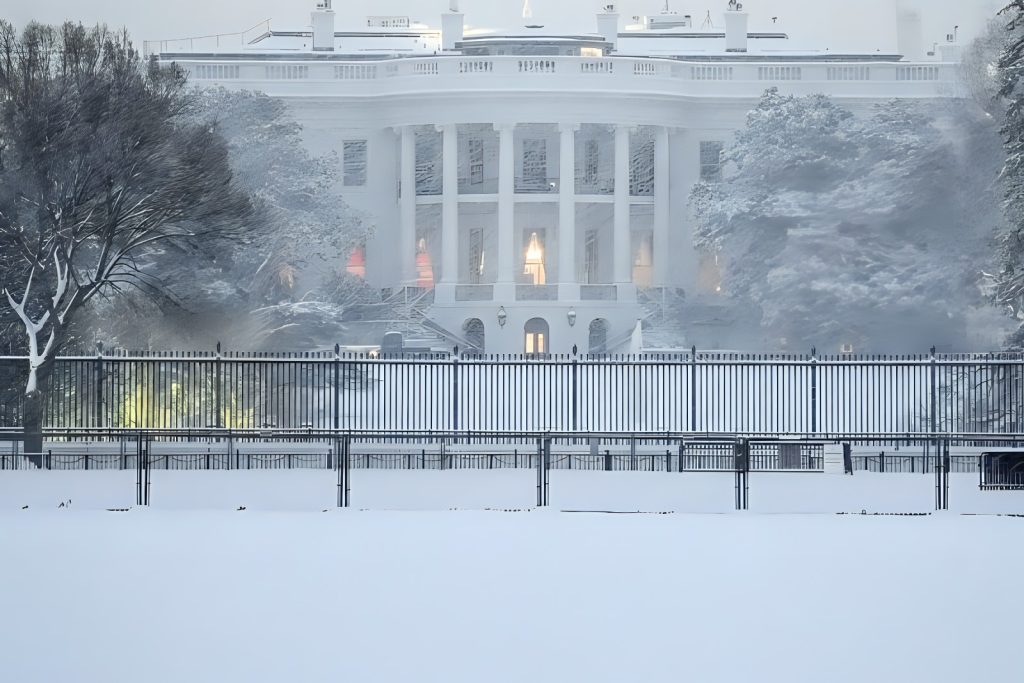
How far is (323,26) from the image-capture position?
74562 mm

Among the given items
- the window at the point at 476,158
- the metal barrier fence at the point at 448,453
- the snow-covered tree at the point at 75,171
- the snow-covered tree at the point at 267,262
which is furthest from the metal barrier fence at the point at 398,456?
the window at the point at 476,158

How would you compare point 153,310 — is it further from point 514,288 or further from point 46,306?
point 514,288

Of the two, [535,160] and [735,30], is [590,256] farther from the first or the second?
[735,30]

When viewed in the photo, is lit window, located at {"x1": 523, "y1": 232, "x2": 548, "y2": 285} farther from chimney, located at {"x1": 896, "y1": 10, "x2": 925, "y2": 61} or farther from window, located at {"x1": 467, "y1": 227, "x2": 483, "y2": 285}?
chimney, located at {"x1": 896, "y1": 10, "x2": 925, "y2": 61}

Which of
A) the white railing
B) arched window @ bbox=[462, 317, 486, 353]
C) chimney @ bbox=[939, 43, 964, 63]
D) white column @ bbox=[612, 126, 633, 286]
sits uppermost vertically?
chimney @ bbox=[939, 43, 964, 63]

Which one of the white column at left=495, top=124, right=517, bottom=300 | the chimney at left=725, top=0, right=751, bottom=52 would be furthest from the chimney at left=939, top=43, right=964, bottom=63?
the white column at left=495, top=124, right=517, bottom=300

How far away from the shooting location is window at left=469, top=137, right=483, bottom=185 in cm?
7269

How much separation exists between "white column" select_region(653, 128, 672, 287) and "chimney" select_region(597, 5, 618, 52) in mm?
5947

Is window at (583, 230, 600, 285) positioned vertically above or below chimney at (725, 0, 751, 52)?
below

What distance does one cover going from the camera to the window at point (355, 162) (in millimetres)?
71438

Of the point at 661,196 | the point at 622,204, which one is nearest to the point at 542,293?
the point at 622,204

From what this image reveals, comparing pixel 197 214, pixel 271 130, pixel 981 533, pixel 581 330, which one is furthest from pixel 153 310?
pixel 981 533

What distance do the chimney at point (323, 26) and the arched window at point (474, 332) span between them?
17.1 meters

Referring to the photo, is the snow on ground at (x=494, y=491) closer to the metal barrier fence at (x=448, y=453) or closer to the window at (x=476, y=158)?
the metal barrier fence at (x=448, y=453)
